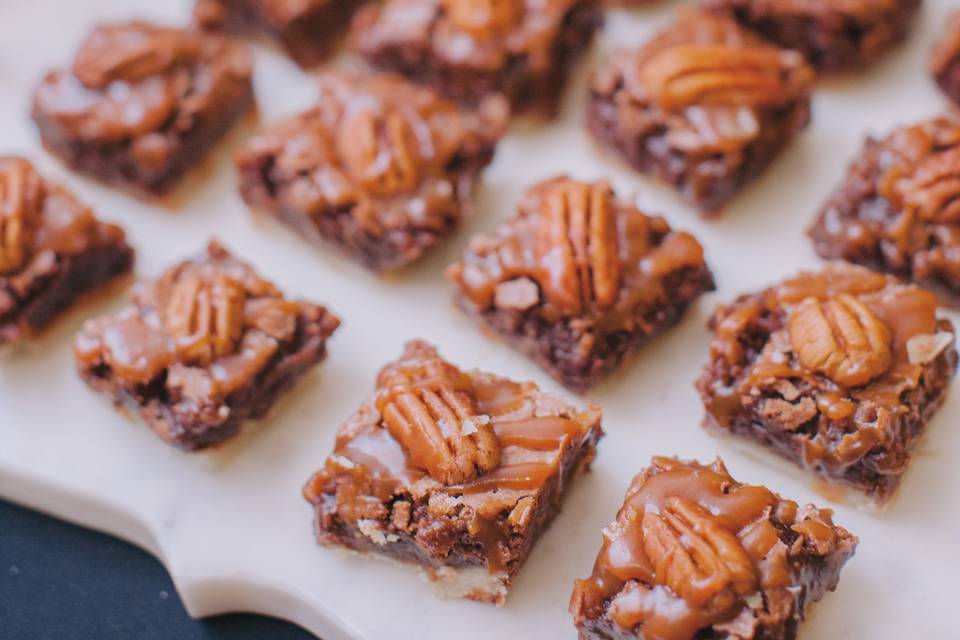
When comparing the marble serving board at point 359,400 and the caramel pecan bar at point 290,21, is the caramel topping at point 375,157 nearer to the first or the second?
the marble serving board at point 359,400

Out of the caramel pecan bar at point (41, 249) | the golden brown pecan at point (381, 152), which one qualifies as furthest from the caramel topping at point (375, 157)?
the caramel pecan bar at point (41, 249)

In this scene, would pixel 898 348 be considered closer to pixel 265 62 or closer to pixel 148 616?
pixel 148 616

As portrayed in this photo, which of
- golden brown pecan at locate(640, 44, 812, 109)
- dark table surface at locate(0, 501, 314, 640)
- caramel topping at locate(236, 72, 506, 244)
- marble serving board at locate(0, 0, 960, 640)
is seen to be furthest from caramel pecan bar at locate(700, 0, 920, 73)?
dark table surface at locate(0, 501, 314, 640)

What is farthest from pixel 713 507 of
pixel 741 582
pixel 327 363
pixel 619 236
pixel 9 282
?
pixel 9 282

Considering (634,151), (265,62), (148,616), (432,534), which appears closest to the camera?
(432,534)

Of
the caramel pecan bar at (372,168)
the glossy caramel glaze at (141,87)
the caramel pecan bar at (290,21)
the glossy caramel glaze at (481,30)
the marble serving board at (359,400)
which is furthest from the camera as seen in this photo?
the caramel pecan bar at (290,21)

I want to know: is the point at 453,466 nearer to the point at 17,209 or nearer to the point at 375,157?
the point at 375,157

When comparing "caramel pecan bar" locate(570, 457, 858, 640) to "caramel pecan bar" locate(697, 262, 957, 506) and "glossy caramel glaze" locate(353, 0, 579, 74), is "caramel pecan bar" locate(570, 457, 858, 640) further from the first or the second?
"glossy caramel glaze" locate(353, 0, 579, 74)
